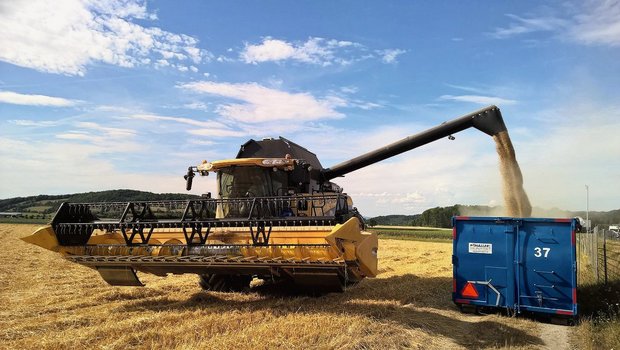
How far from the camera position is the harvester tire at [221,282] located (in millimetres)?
9008

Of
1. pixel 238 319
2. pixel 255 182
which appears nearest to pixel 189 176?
pixel 255 182

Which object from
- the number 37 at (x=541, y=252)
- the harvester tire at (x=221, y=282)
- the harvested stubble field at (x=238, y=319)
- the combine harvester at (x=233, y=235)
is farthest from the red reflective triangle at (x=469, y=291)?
the harvester tire at (x=221, y=282)

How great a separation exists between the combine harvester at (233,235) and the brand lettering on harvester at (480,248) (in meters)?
1.85

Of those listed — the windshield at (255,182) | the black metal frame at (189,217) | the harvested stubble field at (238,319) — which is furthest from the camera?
the windshield at (255,182)

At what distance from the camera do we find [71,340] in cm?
509

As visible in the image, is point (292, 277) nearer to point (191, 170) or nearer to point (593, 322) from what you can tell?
point (191, 170)

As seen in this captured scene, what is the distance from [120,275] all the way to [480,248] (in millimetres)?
6042

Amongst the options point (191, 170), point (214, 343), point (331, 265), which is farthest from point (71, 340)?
point (191, 170)

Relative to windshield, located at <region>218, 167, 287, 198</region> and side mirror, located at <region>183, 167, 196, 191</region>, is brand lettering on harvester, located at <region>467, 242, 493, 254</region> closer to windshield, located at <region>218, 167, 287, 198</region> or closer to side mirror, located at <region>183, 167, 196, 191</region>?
windshield, located at <region>218, 167, 287, 198</region>

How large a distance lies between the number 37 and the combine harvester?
261 cm

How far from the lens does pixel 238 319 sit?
20.7ft

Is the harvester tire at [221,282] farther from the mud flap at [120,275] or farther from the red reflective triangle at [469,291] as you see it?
the red reflective triangle at [469,291]

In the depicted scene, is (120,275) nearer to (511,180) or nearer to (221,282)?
(221,282)

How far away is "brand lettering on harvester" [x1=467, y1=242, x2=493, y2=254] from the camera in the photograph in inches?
305
